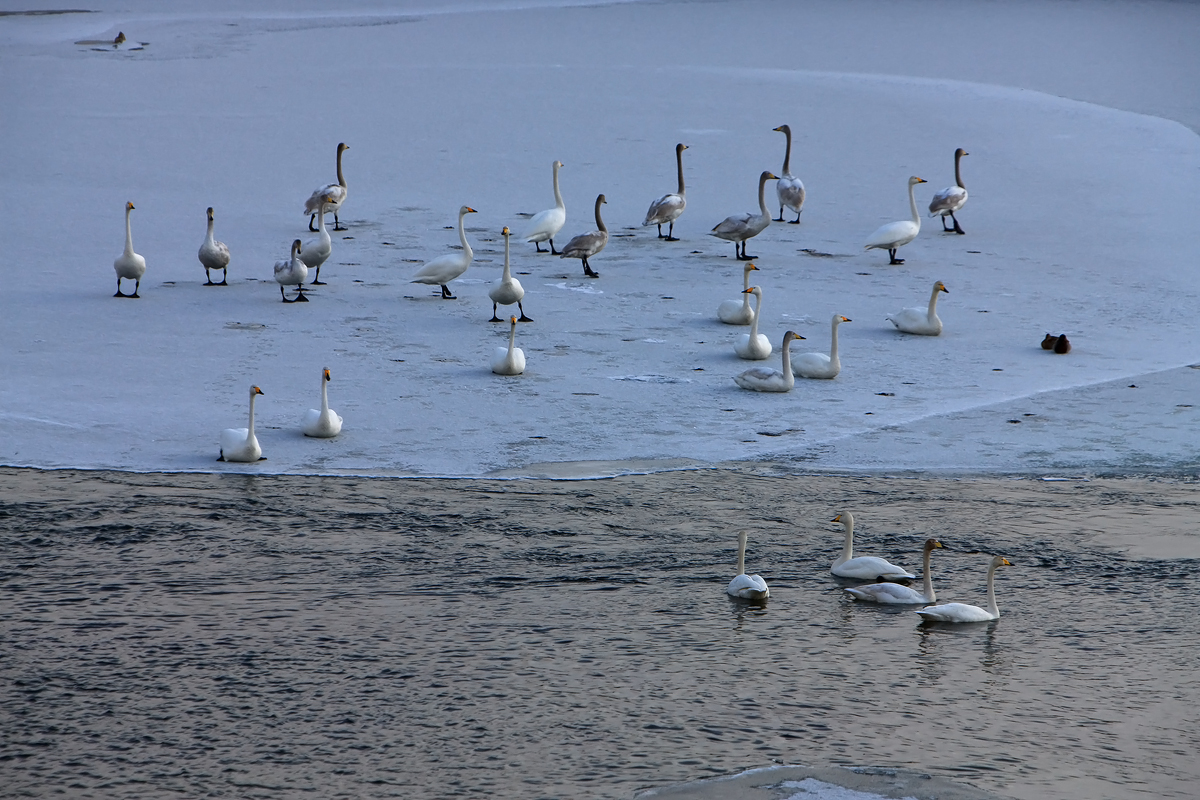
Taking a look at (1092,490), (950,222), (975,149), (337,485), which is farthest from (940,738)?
(975,149)

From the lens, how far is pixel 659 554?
6930mm

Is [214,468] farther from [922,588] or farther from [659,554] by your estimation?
[922,588]

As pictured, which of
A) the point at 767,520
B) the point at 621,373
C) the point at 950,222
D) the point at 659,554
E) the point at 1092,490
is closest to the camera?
the point at 659,554

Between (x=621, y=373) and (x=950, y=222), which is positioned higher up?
(x=950, y=222)

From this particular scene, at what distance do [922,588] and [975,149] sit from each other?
1569 cm

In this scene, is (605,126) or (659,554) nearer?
(659,554)

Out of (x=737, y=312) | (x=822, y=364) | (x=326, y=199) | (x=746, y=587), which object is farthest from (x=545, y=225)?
(x=746, y=587)

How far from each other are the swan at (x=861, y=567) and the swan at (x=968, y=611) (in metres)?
0.28

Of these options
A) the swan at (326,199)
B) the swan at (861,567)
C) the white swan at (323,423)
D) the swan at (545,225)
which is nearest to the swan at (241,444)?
the white swan at (323,423)

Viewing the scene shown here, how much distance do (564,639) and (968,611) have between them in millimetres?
1828

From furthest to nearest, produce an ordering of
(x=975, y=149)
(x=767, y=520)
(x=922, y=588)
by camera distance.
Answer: (x=975, y=149), (x=767, y=520), (x=922, y=588)

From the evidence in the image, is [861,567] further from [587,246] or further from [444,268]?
[587,246]

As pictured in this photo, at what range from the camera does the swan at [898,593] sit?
6.38 m

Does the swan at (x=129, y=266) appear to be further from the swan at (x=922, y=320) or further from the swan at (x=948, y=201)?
the swan at (x=948, y=201)
